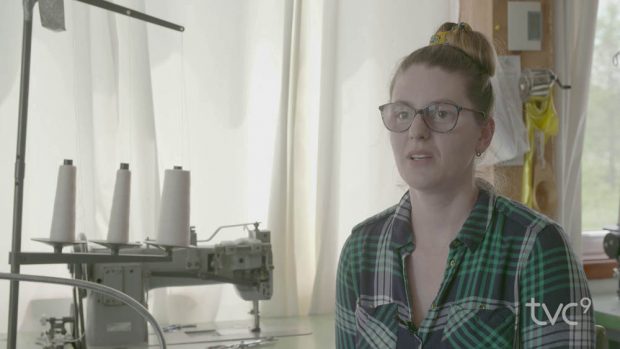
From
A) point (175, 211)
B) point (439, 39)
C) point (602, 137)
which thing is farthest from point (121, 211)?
point (602, 137)

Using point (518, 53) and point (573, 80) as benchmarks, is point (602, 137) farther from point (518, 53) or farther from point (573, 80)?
point (518, 53)

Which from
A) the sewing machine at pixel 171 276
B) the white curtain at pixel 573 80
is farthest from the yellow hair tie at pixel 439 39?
the white curtain at pixel 573 80

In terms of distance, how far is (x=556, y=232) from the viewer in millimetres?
1366

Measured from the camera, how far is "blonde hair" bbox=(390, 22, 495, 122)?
1.47m

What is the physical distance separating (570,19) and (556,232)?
2003 mm

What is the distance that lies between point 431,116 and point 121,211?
2.60 ft

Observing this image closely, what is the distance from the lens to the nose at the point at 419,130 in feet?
4.61

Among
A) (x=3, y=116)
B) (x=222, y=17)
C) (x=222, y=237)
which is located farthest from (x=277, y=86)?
(x=3, y=116)

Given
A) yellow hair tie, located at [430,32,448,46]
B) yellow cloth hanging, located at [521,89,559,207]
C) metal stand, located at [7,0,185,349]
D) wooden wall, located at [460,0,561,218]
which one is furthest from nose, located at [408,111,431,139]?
yellow cloth hanging, located at [521,89,559,207]

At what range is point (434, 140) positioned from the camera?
1.41 m

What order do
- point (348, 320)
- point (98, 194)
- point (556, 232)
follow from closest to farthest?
point (556, 232)
point (348, 320)
point (98, 194)

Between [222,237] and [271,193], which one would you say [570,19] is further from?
[222,237]

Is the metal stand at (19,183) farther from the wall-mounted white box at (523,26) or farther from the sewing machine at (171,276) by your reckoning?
the wall-mounted white box at (523,26)

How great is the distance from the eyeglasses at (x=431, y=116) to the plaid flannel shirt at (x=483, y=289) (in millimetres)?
158
